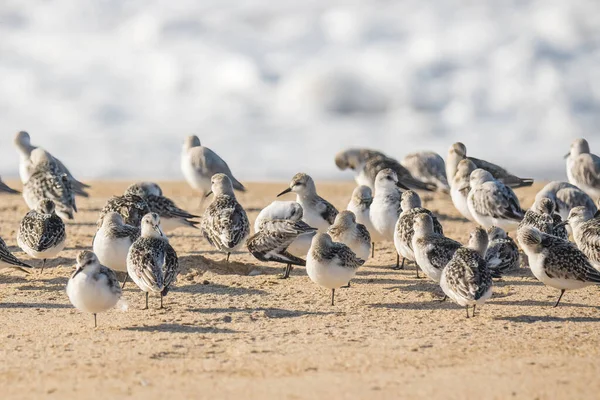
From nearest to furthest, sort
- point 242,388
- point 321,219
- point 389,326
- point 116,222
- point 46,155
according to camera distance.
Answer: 1. point 242,388
2. point 389,326
3. point 116,222
4. point 321,219
5. point 46,155

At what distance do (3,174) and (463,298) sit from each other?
18.7 meters

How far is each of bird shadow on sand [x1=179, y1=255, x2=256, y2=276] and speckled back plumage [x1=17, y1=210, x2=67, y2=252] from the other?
1355mm

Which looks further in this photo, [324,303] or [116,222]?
[116,222]

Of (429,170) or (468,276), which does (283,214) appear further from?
(429,170)

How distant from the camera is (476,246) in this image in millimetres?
9516

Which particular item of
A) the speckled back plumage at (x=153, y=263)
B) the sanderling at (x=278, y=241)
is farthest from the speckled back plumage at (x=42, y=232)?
the sanderling at (x=278, y=241)

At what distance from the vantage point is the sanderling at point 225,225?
34.3 ft

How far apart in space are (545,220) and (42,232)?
5.34 metres

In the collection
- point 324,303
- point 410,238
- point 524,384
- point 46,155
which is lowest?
point 524,384

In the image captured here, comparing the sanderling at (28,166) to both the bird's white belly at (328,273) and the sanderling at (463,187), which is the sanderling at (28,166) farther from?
the bird's white belly at (328,273)

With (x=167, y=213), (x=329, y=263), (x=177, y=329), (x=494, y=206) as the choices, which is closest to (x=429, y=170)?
(x=494, y=206)

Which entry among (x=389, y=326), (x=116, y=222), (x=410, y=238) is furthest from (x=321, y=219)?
(x=389, y=326)

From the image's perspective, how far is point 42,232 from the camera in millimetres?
10000

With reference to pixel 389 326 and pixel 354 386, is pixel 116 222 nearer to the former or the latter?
pixel 389 326
